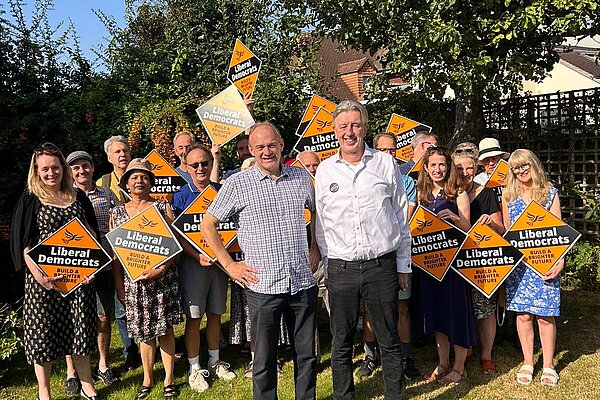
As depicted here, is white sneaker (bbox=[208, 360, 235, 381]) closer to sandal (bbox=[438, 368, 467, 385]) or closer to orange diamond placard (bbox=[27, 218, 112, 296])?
orange diamond placard (bbox=[27, 218, 112, 296])

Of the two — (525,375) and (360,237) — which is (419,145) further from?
(525,375)

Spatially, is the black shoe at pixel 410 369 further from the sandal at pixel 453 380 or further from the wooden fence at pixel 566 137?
the wooden fence at pixel 566 137

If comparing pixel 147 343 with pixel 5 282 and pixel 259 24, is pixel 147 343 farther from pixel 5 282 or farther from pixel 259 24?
pixel 259 24

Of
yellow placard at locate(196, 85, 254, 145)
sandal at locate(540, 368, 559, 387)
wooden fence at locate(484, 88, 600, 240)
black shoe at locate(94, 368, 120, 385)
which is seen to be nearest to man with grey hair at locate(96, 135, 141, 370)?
black shoe at locate(94, 368, 120, 385)

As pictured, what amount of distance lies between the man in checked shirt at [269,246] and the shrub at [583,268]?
17.6 ft

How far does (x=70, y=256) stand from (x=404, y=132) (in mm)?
3740

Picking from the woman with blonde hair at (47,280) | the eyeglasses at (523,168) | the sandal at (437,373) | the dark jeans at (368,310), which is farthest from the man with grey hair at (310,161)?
the sandal at (437,373)

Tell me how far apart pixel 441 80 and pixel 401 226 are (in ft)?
10.9

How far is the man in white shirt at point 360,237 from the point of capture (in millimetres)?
3666

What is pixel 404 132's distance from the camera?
623 centimetres

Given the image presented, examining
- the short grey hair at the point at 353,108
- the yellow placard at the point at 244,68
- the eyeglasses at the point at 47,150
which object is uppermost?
the yellow placard at the point at 244,68

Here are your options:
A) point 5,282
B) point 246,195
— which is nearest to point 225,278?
point 246,195

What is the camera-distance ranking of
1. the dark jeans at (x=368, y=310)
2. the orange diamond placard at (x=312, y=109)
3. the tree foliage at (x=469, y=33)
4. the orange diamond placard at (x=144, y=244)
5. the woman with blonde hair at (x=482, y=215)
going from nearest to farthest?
1. the dark jeans at (x=368, y=310)
2. the orange diamond placard at (x=144, y=244)
3. the woman with blonde hair at (x=482, y=215)
4. the tree foliage at (x=469, y=33)
5. the orange diamond placard at (x=312, y=109)

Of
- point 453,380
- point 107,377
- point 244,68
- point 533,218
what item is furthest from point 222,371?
point 244,68
